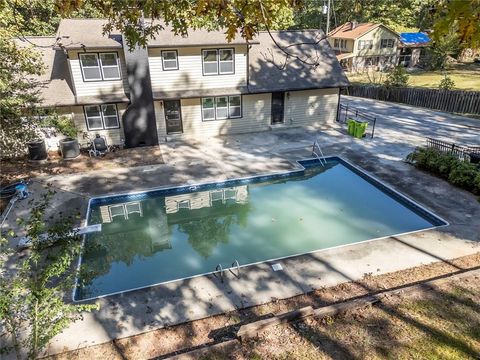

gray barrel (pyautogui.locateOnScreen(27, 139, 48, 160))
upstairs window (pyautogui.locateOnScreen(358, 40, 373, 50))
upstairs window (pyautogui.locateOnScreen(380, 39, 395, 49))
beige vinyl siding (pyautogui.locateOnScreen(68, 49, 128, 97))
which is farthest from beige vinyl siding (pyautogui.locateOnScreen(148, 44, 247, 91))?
upstairs window (pyautogui.locateOnScreen(380, 39, 395, 49))

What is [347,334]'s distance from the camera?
7.05 m

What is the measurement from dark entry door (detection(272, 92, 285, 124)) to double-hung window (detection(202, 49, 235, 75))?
10.7 feet

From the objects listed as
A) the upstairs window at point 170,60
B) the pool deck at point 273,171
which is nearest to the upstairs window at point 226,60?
the upstairs window at point 170,60

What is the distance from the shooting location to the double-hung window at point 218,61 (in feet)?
62.4

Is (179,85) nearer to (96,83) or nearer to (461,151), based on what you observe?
(96,83)

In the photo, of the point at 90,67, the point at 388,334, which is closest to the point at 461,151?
the point at 388,334

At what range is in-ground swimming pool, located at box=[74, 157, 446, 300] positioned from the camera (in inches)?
417

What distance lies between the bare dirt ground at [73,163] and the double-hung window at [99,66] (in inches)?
154

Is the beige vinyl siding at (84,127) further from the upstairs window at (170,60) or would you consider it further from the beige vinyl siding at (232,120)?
the beige vinyl siding at (232,120)

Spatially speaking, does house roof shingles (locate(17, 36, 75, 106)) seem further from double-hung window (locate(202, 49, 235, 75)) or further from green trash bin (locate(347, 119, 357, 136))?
green trash bin (locate(347, 119, 357, 136))

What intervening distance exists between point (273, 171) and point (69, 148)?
10196 mm

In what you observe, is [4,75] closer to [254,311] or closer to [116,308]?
[116,308]

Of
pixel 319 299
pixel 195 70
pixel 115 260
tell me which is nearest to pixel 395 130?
pixel 195 70

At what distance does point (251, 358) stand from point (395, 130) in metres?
18.4
